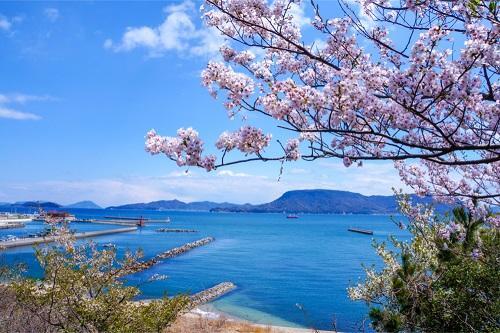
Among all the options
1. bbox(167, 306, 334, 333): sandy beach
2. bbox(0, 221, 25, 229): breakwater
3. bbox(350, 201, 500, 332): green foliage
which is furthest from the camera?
bbox(0, 221, 25, 229): breakwater

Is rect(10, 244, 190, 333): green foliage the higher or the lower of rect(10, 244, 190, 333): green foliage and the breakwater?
the higher

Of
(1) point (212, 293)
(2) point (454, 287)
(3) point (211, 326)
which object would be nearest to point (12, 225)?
(1) point (212, 293)

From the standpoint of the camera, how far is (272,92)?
473 centimetres

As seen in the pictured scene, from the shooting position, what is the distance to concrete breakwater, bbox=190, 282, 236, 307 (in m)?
29.3

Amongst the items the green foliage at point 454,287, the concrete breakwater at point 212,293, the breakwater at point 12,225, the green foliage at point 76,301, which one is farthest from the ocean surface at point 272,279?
the breakwater at point 12,225

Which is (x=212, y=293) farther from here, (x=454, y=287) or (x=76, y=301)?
(x=454, y=287)

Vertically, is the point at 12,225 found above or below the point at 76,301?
below

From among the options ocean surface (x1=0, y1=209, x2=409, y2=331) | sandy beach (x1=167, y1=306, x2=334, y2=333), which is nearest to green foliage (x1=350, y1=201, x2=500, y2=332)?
ocean surface (x1=0, y1=209, x2=409, y2=331)

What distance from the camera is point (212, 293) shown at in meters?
31.7

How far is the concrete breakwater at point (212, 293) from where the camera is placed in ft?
96.2

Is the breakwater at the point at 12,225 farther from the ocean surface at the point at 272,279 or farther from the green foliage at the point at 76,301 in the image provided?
the green foliage at the point at 76,301

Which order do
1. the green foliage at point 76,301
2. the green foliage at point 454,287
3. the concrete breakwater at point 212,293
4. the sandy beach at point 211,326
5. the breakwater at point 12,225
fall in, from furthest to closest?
1. the breakwater at point 12,225
2. the concrete breakwater at point 212,293
3. the sandy beach at point 211,326
4. the green foliage at point 76,301
5. the green foliage at point 454,287

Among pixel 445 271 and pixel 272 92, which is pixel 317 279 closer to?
pixel 445 271

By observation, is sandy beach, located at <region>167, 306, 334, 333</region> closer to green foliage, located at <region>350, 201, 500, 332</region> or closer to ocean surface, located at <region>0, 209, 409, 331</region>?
ocean surface, located at <region>0, 209, 409, 331</region>
